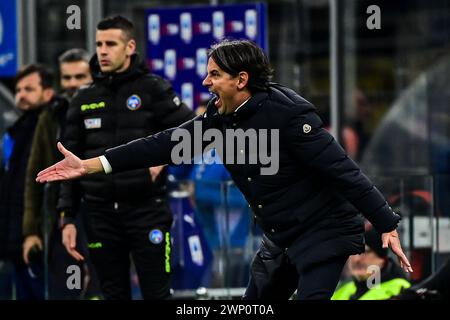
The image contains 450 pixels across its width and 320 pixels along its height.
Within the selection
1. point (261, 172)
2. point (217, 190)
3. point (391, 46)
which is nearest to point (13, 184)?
point (217, 190)

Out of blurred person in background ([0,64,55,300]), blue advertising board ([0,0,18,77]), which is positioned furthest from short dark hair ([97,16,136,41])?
blue advertising board ([0,0,18,77])

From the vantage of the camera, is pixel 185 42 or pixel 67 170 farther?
pixel 185 42

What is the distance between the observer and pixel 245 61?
229 inches

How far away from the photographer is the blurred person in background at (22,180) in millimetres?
9062

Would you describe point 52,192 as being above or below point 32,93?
below

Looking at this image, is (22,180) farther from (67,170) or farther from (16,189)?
(67,170)

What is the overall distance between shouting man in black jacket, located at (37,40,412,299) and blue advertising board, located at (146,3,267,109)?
4.86m

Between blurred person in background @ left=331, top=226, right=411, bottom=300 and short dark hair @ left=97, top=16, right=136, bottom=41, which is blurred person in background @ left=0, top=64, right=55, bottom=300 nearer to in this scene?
short dark hair @ left=97, top=16, right=136, bottom=41

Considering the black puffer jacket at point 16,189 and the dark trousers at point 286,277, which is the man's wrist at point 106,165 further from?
the black puffer jacket at point 16,189

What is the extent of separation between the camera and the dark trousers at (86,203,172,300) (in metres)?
7.42

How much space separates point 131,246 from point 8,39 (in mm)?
4187

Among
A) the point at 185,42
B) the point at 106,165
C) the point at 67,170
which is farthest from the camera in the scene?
the point at 185,42

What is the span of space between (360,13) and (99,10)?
3.01 metres

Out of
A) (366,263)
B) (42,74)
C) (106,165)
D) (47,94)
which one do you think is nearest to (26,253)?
(47,94)
